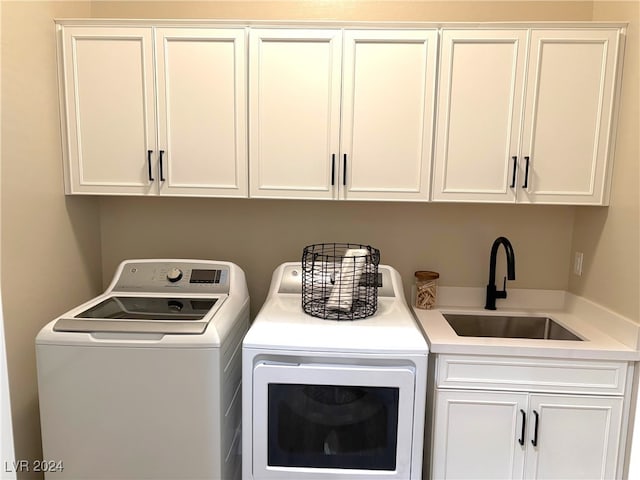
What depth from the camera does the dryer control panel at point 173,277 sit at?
6.28 feet

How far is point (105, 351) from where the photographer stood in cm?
145

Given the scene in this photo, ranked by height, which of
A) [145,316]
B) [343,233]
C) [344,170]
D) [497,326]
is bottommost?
[497,326]

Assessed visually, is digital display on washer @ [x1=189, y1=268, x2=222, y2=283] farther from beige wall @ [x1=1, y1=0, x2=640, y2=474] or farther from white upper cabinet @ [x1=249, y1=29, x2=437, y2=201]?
white upper cabinet @ [x1=249, y1=29, x2=437, y2=201]

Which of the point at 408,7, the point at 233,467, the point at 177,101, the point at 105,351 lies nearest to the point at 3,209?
the point at 105,351

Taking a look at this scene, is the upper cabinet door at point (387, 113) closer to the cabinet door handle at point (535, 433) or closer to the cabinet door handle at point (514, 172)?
the cabinet door handle at point (514, 172)

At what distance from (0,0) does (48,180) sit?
2.20 feet

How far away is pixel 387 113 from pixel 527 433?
1.42 metres

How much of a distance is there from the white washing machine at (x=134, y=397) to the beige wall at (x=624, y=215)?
1600 millimetres

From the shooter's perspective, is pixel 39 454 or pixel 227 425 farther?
pixel 39 454

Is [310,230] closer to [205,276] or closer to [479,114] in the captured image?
[205,276]

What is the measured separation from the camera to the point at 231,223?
7.27 feet

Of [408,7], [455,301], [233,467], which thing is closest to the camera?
[233,467]

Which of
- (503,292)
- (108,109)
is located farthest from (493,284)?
(108,109)

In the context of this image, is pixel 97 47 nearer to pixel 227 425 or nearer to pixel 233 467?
pixel 227 425
